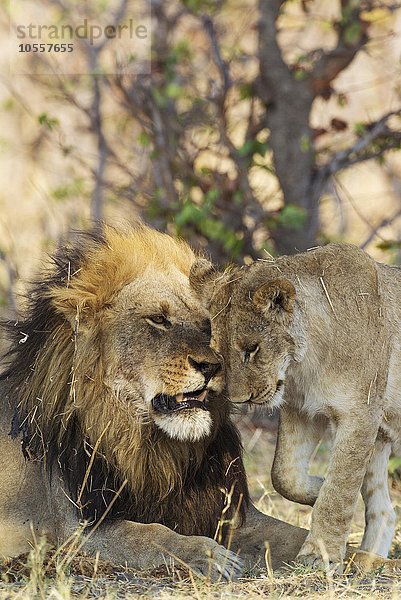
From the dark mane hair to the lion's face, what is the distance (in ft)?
0.21

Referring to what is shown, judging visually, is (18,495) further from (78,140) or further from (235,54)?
(78,140)

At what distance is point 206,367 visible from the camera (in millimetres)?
3922

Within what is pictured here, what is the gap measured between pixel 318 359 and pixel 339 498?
19.9 inches

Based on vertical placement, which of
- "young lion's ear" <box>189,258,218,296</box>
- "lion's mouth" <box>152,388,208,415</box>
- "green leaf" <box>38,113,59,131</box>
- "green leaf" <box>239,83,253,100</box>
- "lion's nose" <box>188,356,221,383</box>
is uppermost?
"green leaf" <box>239,83,253,100</box>

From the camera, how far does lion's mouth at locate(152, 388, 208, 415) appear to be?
13.1ft

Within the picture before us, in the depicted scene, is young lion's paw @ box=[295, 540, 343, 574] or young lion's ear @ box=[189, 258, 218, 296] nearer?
young lion's paw @ box=[295, 540, 343, 574]

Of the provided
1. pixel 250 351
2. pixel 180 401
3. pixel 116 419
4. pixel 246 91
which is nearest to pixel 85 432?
pixel 116 419

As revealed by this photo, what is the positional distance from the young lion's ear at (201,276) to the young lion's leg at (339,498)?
29.9 inches

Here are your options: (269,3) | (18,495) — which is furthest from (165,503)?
(269,3)

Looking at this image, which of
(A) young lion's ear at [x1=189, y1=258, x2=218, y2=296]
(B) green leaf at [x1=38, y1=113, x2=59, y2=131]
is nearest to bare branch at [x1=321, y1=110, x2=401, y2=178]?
(B) green leaf at [x1=38, y1=113, x2=59, y2=131]

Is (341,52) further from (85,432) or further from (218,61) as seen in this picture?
(85,432)

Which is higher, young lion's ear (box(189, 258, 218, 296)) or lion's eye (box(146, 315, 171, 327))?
young lion's ear (box(189, 258, 218, 296))

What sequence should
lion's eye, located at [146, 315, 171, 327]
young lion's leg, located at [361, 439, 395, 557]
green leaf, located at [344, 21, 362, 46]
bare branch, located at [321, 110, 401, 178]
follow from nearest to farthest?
lion's eye, located at [146, 315, 171, 327], young lion's leg, located at [361, 439, 395, 557], green leaf, located at [344, 21, 362, 46], bare branch, located at [321, 110, 401, 178]

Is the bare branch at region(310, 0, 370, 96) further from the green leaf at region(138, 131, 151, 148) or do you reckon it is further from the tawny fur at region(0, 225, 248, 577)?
the tawny fur at region(0, 225, 248, 577)
